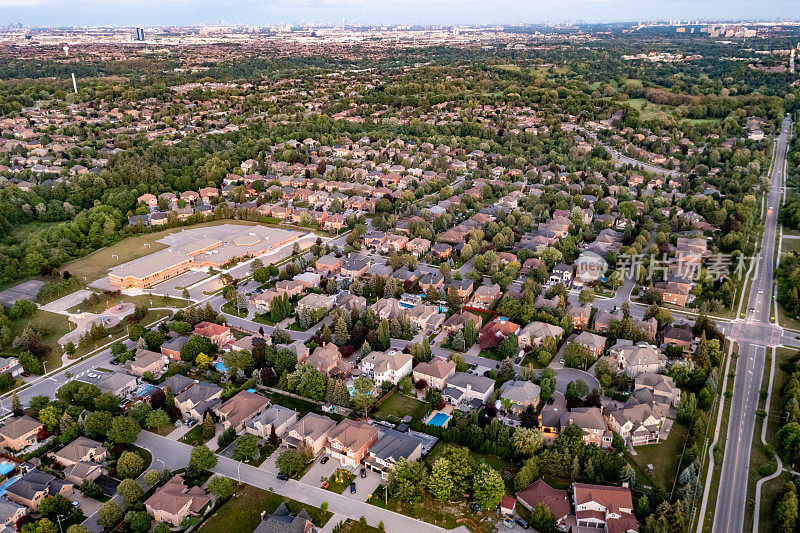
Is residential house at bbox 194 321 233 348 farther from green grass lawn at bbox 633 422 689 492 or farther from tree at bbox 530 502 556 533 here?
green grass lawn at bbox 633 422 689 492

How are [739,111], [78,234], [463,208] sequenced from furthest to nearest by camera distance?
1. [739,111]
2. [463,208]
3. [78,234]

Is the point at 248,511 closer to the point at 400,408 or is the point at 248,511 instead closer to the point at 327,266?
the point at 400,408

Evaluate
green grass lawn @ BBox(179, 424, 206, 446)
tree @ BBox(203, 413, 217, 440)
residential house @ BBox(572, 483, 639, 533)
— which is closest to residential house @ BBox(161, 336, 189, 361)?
green grass lawn @ BBox(179, 424, 206, 446)

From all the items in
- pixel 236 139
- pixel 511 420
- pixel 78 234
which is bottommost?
pixel 511 420

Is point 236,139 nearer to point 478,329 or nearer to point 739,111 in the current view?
point 478,329

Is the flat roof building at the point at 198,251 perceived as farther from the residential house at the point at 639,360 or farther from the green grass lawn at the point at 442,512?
the residential house at the point at 639,360

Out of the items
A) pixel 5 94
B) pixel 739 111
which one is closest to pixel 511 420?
pixel 739 111

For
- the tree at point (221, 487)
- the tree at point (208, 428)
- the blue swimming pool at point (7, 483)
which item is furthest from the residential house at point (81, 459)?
the tree at point (221, 487)

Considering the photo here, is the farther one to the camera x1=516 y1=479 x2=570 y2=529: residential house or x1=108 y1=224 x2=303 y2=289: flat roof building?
x1=108 y1=224 x2=303 y2=289: flat roof building
